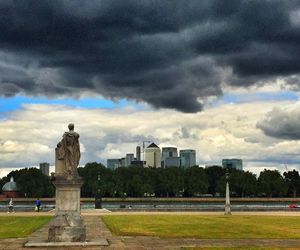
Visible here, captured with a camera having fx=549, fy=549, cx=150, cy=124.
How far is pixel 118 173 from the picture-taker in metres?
196

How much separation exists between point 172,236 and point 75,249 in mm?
8629

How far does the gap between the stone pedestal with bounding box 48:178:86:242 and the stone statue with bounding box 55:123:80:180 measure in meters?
0.39

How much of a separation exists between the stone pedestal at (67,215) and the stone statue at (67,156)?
39 centimetres

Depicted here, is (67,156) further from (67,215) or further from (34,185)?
(34,185)

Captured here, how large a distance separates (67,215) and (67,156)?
3.00 metres

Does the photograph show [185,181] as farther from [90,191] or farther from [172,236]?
[172,236]

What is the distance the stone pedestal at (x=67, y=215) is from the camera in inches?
1072

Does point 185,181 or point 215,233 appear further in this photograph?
point 185,181

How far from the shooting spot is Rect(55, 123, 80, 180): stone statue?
1099 inches

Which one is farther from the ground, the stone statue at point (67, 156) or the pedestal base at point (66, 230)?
the stone statue at point (67, 156)

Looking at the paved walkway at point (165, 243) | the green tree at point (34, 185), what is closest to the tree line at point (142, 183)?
the green tree at point (34, 185)

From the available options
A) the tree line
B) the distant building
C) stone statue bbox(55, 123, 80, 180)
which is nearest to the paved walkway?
stone statue bbox(55, 123, 80, 180)

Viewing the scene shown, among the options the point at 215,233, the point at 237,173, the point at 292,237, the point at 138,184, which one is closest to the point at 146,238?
the point at 215,233

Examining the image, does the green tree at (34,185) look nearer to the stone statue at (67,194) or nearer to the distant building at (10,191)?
the distant building at (10,191)
